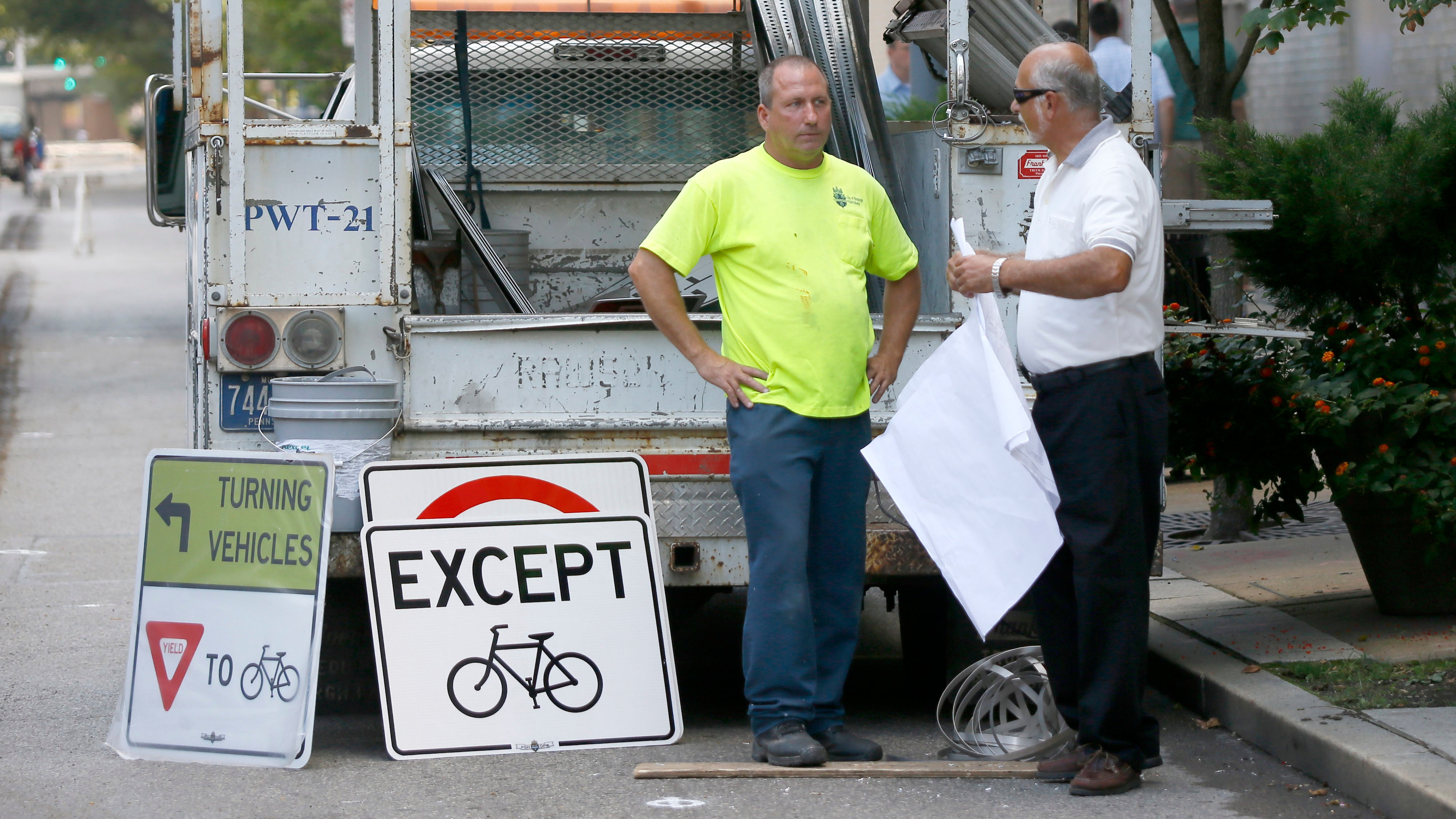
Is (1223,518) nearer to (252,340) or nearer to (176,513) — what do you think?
(252,340)

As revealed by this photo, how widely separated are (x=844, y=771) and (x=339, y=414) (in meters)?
1.61

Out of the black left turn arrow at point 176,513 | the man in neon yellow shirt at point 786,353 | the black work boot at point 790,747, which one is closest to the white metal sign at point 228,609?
the black left turn arrow at point 176,513

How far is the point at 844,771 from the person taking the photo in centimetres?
446

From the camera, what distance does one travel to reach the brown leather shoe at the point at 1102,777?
4.29m

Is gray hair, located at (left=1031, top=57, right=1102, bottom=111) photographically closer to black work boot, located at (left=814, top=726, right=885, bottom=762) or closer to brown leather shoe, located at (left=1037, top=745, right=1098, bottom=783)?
brown leather shoe, located at (left=1037, top=745, right=1098, bottom=783)

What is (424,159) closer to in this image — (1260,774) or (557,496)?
(557,496)

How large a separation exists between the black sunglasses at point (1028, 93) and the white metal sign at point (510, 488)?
136 centimetres

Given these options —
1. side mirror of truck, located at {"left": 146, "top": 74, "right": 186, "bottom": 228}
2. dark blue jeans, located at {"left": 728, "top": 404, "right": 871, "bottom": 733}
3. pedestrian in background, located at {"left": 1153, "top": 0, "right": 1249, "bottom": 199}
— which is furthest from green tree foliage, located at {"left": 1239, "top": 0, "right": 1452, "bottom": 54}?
pedestrian in background, located at {"left": 1153, "top": 0, "right": 1249, "bottom": 199}

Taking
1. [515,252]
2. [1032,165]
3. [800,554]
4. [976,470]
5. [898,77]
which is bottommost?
[800,554]

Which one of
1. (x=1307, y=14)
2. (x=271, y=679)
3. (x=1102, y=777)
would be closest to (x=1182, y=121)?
(x=1307, y=14)

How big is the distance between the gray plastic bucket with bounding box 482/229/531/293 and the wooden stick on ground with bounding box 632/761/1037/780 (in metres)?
2.51

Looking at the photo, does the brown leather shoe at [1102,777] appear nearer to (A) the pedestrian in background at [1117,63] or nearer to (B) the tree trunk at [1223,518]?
(B) the tree trunk at [1223,518]

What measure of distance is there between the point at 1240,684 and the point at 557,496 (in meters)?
2.07

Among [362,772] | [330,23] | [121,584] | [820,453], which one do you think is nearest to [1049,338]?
[820,453]
